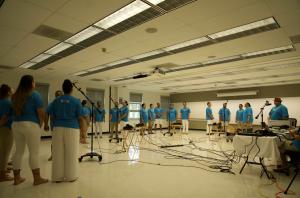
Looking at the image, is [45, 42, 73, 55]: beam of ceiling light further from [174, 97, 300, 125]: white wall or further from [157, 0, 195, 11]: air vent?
[174, 97, 300, 125]: white wall

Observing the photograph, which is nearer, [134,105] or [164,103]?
[134,105]

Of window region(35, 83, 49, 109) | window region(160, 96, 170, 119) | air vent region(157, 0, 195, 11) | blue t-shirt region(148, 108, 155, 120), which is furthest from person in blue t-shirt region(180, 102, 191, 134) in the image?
air vent region(157, 0, 195, 11)

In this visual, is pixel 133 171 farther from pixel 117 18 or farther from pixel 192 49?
pixel 192 49

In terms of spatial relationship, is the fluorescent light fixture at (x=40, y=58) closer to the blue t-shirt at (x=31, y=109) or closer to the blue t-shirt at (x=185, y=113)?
the blue t-shirt at (x=31, y=109)

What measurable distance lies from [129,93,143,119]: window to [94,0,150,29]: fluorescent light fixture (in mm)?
9527

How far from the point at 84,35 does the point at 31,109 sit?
82.7 inches

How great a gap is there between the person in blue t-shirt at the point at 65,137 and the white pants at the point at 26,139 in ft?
0.80

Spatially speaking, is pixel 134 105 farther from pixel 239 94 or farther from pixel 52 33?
pixel 52 33

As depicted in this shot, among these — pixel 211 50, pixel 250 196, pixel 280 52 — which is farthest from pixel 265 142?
pixel 280 52

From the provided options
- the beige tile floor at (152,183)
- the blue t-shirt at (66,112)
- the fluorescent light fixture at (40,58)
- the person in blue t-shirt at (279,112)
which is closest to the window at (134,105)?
the fluorescent light fixture at (40,58)

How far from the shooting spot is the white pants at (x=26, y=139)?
2.80 m

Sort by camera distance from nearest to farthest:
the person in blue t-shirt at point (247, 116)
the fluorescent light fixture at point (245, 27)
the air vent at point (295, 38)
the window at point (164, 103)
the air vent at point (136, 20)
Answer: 1. the air vent at point (136, 20)
2. the fluorescent light fixture at point (245, 27)
3. the air vent at point (295, 38)
4. the person in blue t-shirt at point (247, 116)
5. the window at point (164, 103)

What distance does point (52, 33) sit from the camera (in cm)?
402

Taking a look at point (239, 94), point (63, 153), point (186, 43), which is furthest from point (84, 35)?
point (239, 94)
